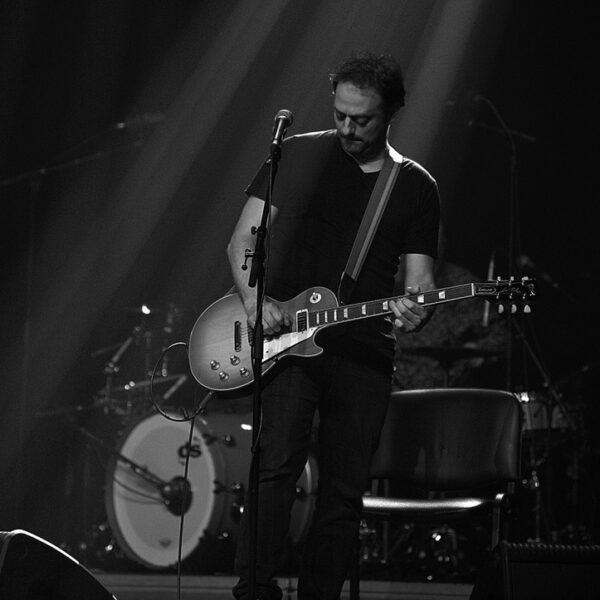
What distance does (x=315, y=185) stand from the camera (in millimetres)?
3453

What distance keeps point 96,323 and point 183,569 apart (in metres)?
2.07

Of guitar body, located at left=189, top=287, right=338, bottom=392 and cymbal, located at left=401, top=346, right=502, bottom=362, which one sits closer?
guitar body, located at left=189, top=287, right=338, bottom=392

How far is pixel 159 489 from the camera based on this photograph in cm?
572

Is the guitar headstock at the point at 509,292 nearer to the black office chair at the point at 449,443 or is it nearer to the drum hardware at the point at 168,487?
the black office chair at the point at 449,443

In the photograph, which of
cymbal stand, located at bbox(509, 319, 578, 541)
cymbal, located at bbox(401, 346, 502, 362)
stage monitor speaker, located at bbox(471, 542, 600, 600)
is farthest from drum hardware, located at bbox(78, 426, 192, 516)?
stage monitor speaker, located at bbox(471, 542, 600, 600)

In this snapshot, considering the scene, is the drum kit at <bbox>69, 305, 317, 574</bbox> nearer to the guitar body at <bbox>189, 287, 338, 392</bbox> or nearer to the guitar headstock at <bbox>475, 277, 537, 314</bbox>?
the guitar body at <bbox>189, 287, 338, 392</bbox>

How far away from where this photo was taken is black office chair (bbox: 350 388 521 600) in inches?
157

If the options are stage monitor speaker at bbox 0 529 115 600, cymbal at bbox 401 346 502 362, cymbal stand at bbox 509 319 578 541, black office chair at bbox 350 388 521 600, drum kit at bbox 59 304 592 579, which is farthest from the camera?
cymbal stand at bbox 509 319 578 541

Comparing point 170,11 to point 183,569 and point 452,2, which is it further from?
point 183,569

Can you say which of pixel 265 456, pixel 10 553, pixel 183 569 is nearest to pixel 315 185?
pixel 265 456

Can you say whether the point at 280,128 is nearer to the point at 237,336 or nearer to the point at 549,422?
the point at 237,336

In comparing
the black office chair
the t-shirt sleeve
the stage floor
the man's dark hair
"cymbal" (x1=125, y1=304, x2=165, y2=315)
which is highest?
the man's dark hair

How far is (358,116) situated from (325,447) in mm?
1117

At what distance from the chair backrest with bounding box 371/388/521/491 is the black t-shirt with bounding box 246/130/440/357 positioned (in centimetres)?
91
